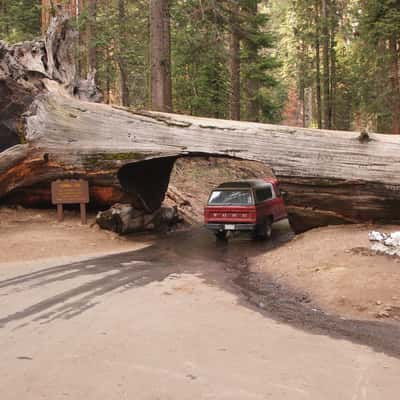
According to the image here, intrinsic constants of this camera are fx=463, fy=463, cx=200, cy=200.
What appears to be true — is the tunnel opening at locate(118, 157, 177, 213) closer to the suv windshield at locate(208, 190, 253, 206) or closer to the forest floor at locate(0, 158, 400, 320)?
the forest floor at locate(0, 158, 400, 320)

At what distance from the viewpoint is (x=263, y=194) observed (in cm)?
1603

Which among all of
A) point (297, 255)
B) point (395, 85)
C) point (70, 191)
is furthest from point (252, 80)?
point (297, 255)

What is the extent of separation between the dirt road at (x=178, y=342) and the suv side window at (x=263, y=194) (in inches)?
234

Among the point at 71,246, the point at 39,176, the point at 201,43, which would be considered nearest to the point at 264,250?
the point at 71,246

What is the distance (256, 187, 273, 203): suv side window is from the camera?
15.4 metres

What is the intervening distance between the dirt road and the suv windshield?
5.37m

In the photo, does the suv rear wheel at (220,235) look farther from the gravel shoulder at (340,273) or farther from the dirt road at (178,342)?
the dirt road at (178,342)

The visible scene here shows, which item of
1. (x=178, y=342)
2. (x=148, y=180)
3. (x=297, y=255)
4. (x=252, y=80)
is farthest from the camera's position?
(x=252, y=80)

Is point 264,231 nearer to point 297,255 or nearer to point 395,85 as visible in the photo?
point 297,255

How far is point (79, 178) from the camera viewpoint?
15641 millimetres

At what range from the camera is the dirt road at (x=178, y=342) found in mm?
4578

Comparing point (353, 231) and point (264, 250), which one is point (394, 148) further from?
point (264, 250)

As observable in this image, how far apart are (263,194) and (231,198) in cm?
143

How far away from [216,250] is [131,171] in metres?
4.76
